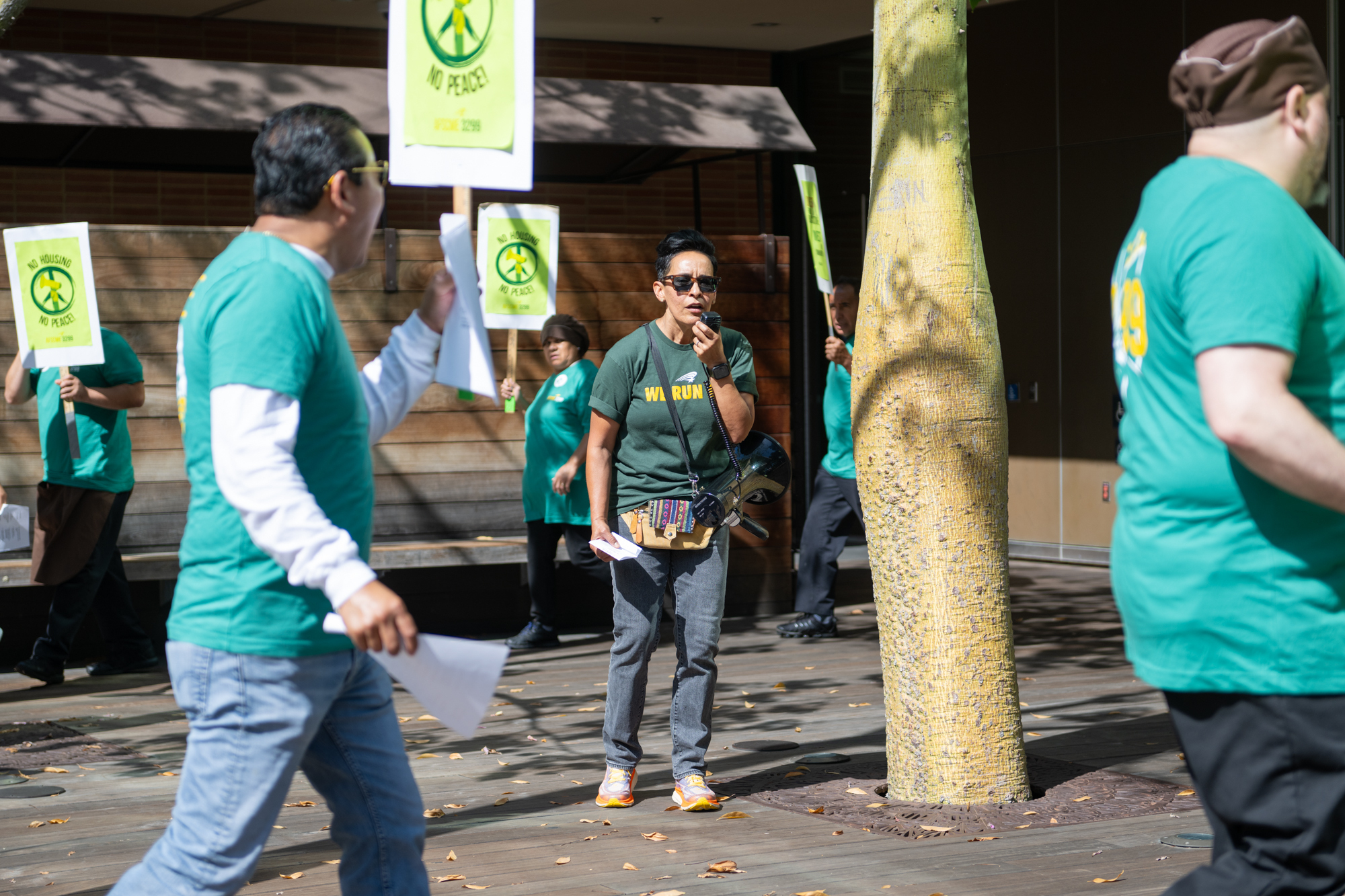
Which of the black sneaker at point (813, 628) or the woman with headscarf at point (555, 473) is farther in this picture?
the black sneaker at point (813, 628)

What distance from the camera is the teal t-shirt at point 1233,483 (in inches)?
99.6

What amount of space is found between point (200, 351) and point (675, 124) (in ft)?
26.6

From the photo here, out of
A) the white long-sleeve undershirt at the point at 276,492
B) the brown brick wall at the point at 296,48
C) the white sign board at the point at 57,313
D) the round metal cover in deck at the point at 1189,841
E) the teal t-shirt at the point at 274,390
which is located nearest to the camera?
the white long-sleeve undershirt at the point at 276,492

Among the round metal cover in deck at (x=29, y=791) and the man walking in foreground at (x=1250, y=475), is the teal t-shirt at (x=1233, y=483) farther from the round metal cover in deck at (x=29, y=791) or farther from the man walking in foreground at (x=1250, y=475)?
the round metal cover in deck at (x=29, y=791)

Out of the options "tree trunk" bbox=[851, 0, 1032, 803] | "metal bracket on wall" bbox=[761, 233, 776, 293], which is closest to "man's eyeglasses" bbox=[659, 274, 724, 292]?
"tree trunk" bbox=[851, 0, 1032, 803]

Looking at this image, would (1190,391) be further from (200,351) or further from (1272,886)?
(200,351)

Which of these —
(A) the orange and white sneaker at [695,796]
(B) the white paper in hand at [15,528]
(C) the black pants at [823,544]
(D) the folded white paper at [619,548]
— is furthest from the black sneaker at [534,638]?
(D) the folded white paper at [619,548]

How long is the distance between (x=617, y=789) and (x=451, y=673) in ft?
9.91

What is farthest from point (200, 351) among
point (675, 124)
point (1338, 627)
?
point (675, 124)

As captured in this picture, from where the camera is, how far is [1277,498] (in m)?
2.57

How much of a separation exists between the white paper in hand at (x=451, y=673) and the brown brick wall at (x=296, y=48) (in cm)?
1096

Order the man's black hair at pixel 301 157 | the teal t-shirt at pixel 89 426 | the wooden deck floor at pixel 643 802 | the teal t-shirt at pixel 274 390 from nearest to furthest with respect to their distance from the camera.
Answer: the teal t-shirt at pixel 274 390
the man's black hair at pixel 301 157
the wooden deck floor at pixel 643 802
the teal t-shirt at pixel 89 426

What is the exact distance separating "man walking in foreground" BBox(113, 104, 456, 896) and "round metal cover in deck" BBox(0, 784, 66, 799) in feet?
11.4

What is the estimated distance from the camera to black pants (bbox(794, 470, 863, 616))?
10.1 meters
